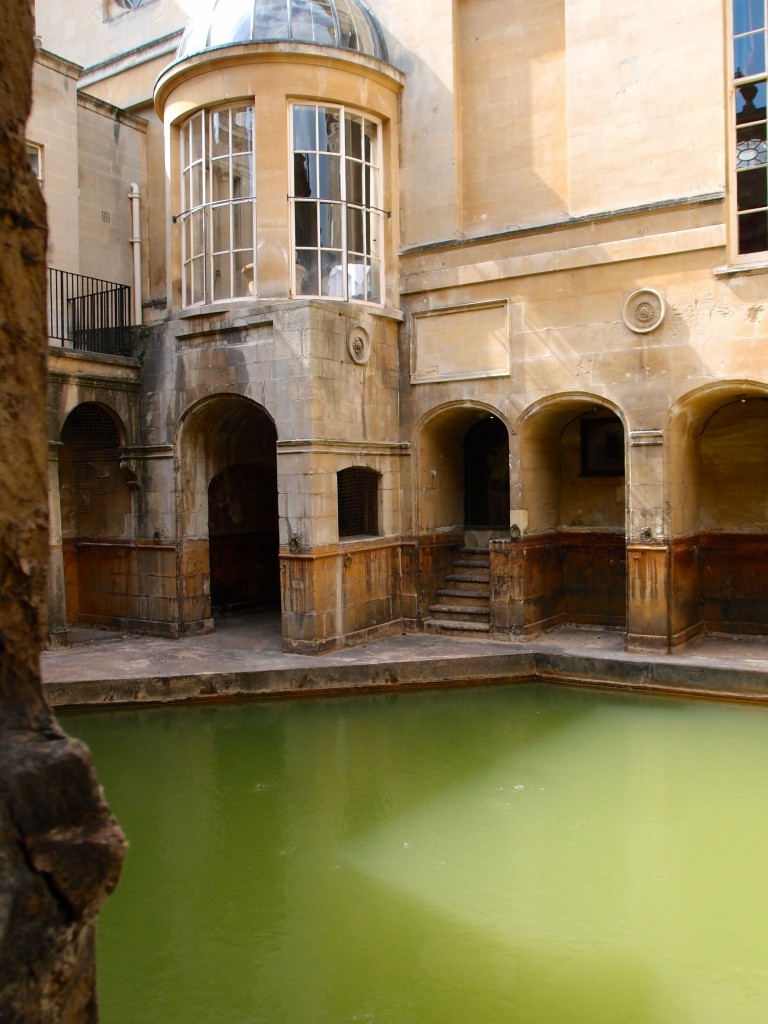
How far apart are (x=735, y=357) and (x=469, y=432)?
477 centimetres

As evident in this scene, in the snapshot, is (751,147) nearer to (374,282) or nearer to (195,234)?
(374,282)

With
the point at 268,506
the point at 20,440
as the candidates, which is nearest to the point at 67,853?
the point at 20,440

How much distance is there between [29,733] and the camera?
1.99 m

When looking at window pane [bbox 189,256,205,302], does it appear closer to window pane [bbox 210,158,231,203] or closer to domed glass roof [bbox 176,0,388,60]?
window pane [bbox 210,158,231,203]

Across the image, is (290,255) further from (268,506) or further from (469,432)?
(268,506)

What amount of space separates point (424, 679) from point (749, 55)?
28.3 feet

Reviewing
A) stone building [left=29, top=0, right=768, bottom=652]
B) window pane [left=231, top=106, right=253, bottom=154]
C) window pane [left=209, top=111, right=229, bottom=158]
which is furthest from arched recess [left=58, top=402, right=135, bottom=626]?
window pane [left=231, top=106, right=253, bottom=154]

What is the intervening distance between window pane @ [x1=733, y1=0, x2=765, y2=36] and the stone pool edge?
7727 millimetres

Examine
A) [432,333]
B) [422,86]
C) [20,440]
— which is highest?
[422,86]

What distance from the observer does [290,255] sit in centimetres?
1211

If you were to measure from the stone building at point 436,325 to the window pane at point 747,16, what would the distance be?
4cm

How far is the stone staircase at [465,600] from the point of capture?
13000 millimetres

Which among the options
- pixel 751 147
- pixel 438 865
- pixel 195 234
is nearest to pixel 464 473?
pixel 195 234

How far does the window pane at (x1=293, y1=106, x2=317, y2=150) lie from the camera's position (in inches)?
479
